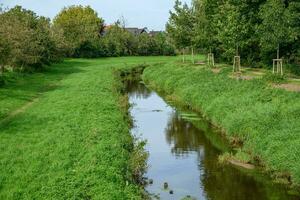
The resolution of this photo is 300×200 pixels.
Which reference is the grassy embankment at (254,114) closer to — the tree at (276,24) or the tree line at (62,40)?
the tree at (276,24)

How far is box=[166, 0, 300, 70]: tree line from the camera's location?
39.8m

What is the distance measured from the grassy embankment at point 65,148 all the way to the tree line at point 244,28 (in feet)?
46.4

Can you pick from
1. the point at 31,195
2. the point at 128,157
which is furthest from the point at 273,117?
the point at 31,195

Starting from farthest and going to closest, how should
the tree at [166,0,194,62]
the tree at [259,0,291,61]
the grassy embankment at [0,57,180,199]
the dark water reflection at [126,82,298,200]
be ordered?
the tree at [166,0,194,62], the tree at [259,0,291,61], the dark water reflection at [126,82,298,200], the grassy embankment at [0,57,180,199]

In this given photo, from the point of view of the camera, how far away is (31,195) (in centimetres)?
1591

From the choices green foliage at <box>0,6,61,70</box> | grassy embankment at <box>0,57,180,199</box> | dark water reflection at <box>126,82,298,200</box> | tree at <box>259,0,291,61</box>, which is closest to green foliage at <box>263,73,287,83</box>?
tree at <box>259,0,291,61</box>

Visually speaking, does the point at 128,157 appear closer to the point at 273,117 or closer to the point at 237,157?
the point at 237,157

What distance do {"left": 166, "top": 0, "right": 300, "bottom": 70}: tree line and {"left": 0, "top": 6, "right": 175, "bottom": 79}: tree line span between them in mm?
18391

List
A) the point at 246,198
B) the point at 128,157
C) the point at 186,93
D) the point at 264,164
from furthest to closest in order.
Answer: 1. the point at 186,93
2. the point at 264,164
3. the point at 128,157
4. the point at 246,198

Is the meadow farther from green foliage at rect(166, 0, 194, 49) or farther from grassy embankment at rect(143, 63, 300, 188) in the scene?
green foliage at rect(166, 0, 194, 49)

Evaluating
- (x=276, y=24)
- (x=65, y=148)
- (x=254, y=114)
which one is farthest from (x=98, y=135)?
(x=276, y=24)

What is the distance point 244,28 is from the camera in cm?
4428

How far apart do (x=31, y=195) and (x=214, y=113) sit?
19125 millimetres

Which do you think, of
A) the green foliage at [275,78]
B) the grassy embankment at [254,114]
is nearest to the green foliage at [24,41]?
the grassy embankment at [254,114]
